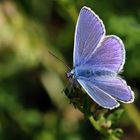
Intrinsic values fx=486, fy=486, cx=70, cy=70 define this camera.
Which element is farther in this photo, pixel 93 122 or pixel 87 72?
pixel 93 122

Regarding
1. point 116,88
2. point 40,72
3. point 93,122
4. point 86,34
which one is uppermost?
point 86,34

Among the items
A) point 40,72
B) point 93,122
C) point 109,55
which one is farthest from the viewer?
point 40,72

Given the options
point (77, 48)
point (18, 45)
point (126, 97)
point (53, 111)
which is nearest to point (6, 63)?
point (18, 45)

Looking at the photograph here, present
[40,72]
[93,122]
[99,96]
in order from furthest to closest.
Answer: [40,72] → [93,122] → [99,96]

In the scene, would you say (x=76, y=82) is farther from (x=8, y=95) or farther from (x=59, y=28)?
(x=59, y=28)

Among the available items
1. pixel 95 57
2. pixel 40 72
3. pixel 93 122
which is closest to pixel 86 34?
pixel 95 57

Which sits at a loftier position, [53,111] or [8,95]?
[8,95]

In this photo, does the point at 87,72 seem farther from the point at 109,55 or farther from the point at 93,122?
the point at 93,122

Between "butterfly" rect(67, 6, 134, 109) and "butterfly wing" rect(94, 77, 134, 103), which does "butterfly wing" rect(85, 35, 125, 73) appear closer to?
"butterfly" rect(67, 6, 134, 109)
